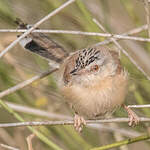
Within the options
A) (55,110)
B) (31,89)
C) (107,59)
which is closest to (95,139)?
(55,110)

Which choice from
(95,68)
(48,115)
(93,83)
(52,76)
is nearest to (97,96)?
(93,83)

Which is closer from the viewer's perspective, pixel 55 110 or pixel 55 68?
pixel 55 68

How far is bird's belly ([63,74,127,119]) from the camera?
376cm

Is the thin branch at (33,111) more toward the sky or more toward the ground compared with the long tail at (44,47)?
more toward the ground

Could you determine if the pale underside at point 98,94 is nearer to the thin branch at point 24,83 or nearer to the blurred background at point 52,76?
the thin branch at point 24,83

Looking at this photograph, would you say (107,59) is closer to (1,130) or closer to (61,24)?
(61,24)

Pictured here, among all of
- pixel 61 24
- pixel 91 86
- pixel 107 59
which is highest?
pixel 61 24

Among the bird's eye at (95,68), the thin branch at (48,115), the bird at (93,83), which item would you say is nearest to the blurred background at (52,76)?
the thin branch at (48,115)

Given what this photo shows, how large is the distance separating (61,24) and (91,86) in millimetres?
1237

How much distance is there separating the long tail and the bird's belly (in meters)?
0.68

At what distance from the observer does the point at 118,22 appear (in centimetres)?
513

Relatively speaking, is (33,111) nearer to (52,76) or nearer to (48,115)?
(48,115)

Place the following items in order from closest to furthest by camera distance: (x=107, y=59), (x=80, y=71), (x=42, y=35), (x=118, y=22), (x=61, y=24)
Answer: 1. (x=80, y=71)
2. (x=107, y=59)
3. (x=42, y=35)
4. (x=61, y=24)
5. (x=118, y=22)

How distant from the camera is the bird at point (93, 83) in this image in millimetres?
3762
